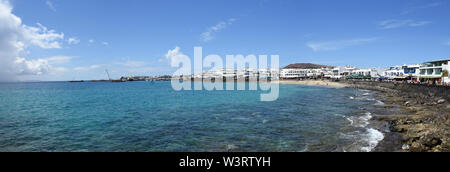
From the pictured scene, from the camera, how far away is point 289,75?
162 meters

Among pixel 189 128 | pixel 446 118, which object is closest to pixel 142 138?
pixel 189 128

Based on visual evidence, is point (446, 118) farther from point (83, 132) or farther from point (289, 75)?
point (289, 75)

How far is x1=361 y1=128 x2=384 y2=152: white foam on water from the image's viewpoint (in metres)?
11.8

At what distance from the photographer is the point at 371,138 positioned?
13570mm

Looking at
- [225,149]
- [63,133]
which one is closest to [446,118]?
[225,149]

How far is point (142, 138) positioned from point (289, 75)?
6148 inches

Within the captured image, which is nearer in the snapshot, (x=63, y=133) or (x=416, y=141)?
(x=416, y=141)

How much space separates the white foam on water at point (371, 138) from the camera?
466 inches

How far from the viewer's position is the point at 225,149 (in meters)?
12.3
